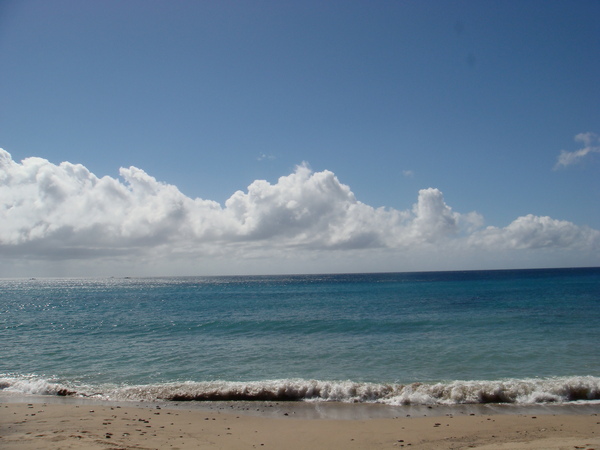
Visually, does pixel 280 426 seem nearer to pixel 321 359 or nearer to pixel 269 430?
pixel 269 430

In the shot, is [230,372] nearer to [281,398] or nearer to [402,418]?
[281,398]

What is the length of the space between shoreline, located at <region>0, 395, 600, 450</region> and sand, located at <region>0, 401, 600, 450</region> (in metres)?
0.03

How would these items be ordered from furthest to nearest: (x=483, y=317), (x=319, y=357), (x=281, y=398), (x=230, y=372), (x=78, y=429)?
(x=483, y=317) < (x=319, y=357) < (x=230, y=372) < (x=281, y=398) < (x=78, y=429)

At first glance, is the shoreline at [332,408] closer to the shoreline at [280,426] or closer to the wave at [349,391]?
the shoreline at [280,426]

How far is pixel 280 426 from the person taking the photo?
12742 mm

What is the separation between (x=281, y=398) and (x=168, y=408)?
15.0ft

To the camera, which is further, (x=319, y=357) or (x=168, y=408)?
(x=319, y=357)

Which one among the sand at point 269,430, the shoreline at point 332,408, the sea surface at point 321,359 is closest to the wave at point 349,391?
the sea surface at point 321,359

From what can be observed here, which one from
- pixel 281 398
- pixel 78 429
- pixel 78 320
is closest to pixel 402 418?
pixel 281 398

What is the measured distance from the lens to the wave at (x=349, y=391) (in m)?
15.2

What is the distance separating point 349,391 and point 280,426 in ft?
13.9

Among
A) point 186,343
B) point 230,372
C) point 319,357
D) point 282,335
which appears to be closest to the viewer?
point 230,372

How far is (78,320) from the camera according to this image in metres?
40.8

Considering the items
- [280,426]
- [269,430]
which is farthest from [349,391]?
[269,430]
